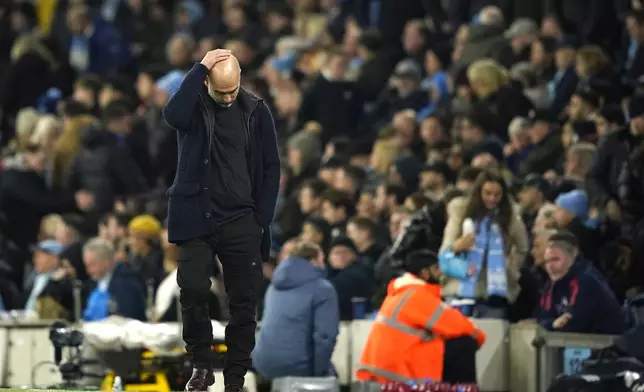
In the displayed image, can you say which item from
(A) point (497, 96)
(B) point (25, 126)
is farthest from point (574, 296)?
(B) point (25, 126)

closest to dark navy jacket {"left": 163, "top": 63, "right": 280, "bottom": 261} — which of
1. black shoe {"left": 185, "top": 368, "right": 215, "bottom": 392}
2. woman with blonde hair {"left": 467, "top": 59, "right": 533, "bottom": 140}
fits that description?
black shoe {"left": 185, "top": 368, "right": 215, "bottom": 392}

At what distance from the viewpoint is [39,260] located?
62.4 feet

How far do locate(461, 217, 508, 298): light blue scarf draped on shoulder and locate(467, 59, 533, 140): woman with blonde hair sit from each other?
3.97 metres

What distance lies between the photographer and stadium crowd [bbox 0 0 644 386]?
15953mm

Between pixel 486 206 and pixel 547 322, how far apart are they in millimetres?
1285

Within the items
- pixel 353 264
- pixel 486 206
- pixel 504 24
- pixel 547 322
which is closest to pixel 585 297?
pixel 547 322

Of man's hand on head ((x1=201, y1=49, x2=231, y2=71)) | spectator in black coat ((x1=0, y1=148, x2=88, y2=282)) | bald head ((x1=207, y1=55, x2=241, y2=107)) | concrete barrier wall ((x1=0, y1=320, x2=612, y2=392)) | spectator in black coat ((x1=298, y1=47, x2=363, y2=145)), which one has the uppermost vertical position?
spectator in black coat ((x1=298, y1=47, x2=363, y2=145))

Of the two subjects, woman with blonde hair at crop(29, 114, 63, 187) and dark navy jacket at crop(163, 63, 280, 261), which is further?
woman with blonde hair at crop(29, 114, 63, 187)

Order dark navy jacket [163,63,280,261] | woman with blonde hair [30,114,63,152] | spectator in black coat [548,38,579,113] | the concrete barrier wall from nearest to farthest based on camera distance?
dark navy jacket [163,63,280,261] < the concrete barrier wall < spectator in black coat [548,38,579,113] < woman with blonde hair [30,114,63,152]

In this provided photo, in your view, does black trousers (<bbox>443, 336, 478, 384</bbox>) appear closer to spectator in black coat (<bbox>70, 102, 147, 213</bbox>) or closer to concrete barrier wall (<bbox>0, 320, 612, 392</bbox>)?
concrete barrier wall (<bbox>0, 320, 612, 392</bbox>)

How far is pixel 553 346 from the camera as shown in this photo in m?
14.9

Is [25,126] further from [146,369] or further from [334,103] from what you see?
[146,369]

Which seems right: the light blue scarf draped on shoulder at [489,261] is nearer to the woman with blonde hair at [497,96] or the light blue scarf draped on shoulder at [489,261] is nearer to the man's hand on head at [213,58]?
the woman with blonde hair at [497,96]

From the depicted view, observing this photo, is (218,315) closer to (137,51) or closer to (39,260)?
(39,260)
